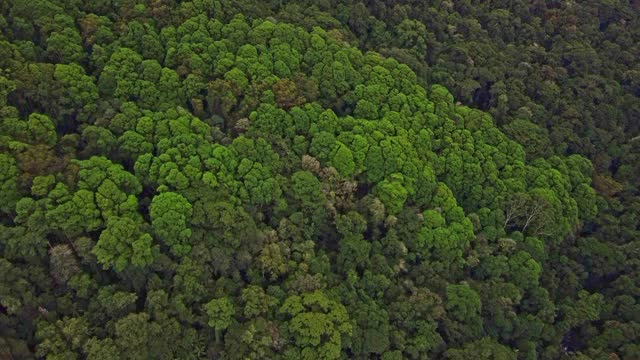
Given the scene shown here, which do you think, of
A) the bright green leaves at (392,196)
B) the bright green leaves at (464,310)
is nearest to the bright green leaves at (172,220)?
the bright green leaves at (392,196)

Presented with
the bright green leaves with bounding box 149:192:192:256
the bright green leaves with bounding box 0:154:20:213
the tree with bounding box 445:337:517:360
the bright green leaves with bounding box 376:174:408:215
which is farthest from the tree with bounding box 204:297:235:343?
the tree with bounding box 445:337:517:360

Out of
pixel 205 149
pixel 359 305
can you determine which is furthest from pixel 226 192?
pixel 359 305

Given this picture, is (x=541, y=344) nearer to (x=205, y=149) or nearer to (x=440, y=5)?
(x=205, y=149)

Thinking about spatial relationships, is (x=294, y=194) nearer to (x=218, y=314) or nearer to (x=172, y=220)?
(x=172, y=220)

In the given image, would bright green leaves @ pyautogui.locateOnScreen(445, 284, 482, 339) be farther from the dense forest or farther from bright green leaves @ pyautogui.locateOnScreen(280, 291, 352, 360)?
bright green leaves @ pyautogui.locateOnScreen(280, 291, 352, 360)

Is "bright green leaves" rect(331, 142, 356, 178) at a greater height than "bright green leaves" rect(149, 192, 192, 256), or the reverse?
"bright green leaves" rect(331, 142, 356, 178)
